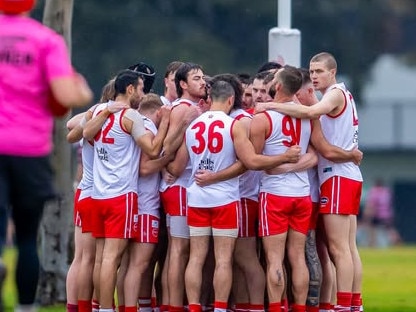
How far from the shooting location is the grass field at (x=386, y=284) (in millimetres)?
17969

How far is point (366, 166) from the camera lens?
55.3 meters

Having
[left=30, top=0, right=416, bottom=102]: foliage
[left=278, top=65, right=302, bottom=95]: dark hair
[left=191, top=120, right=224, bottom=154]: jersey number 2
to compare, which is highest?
[left=30, top=0, right=416, bottom=102]: foliage

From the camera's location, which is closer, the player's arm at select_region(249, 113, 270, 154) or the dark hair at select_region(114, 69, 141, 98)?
the player's arm at select_region(249, 113, 270, 154)

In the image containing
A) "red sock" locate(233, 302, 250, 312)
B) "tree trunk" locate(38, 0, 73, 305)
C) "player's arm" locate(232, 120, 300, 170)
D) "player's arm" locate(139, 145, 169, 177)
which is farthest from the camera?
"tree trunk" locate(38, 0, 73, 305)

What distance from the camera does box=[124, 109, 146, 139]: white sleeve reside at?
1376 centimetres

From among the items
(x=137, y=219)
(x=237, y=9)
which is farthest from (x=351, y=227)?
(x=237, y=9)

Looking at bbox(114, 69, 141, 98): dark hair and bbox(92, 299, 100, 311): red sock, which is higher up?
bbox(114, 69, 141, 98): dark hair

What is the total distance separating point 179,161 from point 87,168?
916 mm

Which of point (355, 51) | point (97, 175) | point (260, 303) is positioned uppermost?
point (355, 51)

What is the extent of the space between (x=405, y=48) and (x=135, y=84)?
46184mm

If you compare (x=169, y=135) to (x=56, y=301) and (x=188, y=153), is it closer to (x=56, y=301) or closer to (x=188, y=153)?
(x=188, y=153)

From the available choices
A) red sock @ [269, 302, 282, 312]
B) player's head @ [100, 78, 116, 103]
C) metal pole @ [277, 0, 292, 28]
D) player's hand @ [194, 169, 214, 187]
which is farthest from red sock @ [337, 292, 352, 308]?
metal pole @ [277, 0, 292, 28]

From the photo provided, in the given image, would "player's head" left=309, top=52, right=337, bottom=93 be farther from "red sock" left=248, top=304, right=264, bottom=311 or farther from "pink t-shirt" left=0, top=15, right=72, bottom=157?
"pink t-shirt" left=0, top=15, right=72, bottom=157

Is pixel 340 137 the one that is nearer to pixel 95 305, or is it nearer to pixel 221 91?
pixel 221 91
